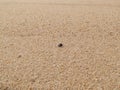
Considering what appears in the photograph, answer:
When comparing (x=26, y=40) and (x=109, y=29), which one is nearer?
(x=26, y=40)

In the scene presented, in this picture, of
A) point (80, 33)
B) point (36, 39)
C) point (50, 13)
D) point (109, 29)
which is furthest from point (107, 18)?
point (36, 39)

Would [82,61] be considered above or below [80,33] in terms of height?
below

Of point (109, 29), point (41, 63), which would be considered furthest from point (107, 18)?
point (41, 63)

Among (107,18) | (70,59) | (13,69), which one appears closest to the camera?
(13,69)

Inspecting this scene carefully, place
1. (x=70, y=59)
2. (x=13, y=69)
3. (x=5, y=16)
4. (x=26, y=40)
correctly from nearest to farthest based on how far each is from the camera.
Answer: (x=13, y=69)
(x=70, y=59)
(x=26, y=40)
(x=5, y=16)

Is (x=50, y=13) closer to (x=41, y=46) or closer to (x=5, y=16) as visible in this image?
(x=5, y=16)

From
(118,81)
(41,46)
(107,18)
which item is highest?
(107,18)

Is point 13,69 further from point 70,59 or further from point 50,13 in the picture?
point 50,13
